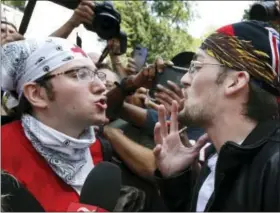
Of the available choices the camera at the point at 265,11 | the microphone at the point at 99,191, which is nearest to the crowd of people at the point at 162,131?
the microphone at the point at 99,191

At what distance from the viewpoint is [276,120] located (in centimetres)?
182

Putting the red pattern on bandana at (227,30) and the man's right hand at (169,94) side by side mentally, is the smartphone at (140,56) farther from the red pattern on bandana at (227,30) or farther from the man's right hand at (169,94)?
A: the red pattern on bandana at (227,30)

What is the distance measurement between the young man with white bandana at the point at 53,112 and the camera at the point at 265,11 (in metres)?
1.06

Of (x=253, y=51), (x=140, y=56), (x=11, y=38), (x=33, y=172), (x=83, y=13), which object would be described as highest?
(x=253, y=51)

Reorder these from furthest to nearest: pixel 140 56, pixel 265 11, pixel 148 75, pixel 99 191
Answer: pixel 140 56 → pixel 265 11 → pixel 148 75 → pixel 99 191

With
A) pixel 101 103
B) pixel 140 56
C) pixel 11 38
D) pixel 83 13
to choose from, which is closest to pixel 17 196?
pixel 101 103

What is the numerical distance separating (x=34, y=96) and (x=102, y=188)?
930 mm

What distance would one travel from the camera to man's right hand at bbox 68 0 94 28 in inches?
104

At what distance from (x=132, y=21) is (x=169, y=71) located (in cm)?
1638

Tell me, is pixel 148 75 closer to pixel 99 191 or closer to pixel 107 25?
pixel 107 25

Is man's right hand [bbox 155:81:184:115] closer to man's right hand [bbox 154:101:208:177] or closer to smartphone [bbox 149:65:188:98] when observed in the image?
smartphone [bbox 149:65:188:98]

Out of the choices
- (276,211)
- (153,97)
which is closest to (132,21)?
(153,97)

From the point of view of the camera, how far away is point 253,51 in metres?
1.83

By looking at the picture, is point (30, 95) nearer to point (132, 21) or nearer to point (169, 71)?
point (169, 71)
